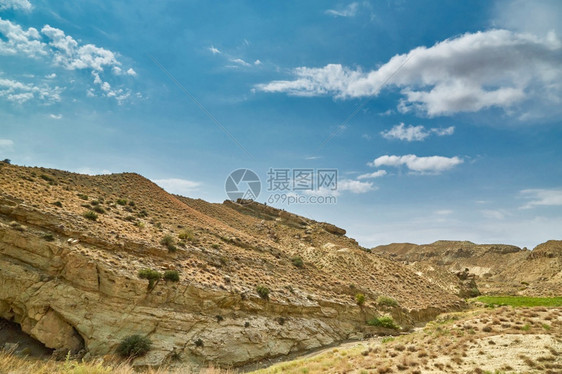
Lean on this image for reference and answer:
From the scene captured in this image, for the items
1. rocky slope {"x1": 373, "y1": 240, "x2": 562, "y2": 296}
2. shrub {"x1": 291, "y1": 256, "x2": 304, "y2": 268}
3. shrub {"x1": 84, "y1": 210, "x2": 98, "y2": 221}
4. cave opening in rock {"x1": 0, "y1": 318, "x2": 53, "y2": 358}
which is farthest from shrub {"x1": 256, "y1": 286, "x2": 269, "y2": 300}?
rocky slope {"x1": 373, "y1": 240, "x2": 562, "y2": 296}

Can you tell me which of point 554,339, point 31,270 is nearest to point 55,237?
point 31,270

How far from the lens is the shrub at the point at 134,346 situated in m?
15.5

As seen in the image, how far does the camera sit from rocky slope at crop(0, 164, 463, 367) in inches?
641

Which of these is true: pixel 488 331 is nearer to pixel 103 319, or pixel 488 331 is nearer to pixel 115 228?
pixel 103 319

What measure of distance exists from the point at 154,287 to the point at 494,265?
330ft

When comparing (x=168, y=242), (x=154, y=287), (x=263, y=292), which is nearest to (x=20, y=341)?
(x=154, y=287)

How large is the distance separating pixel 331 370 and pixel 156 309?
451 inches

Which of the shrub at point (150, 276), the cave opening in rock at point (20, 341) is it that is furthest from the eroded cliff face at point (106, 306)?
the cave opening in rock at point (20, 341)

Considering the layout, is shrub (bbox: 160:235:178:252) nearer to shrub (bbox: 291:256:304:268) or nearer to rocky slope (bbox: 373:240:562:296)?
shrub (bbox: 291:256:304:268)

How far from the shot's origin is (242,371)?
59.2 feet

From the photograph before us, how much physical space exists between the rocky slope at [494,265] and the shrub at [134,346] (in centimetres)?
4379

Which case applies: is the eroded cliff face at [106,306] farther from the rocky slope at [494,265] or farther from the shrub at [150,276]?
the rocky slope at [494,265]

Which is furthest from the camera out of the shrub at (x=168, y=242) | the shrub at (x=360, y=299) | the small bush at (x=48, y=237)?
the shrub at (x=360, y=299)

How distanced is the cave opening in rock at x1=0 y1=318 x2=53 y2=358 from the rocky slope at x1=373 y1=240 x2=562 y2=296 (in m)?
48.0
